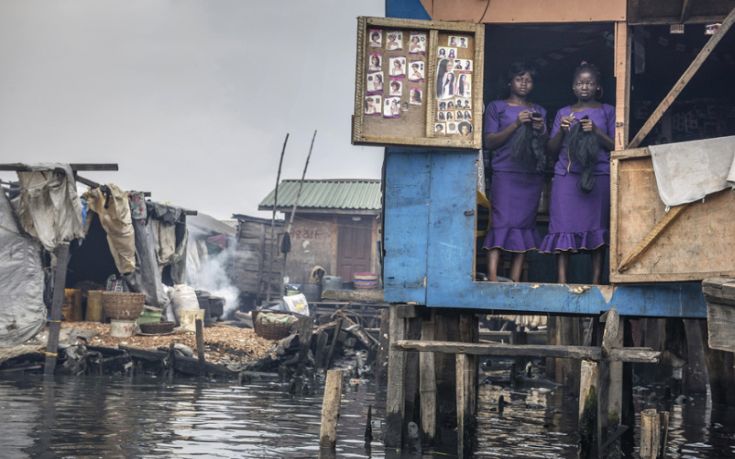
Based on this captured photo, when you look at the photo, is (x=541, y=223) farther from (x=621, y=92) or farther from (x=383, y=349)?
(x=383, y=349)

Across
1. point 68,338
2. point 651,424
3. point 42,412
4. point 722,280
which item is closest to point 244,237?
point 68,338

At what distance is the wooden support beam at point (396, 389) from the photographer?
9.12 meters

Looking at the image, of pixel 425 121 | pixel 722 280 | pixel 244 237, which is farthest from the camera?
pixel 244 237

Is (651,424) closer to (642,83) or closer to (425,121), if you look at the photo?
(425,121)

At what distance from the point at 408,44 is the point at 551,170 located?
2500 mm

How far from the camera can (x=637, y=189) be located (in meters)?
8.42

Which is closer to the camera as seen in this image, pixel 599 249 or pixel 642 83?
pixel 599 249

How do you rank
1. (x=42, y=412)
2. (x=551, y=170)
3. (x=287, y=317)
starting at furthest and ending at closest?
1. (x=287, y=317)
2. (x=42, y=412)
3. (x=551, y=170)

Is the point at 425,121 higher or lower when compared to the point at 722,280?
higher

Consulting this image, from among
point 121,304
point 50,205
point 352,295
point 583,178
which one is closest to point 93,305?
point 121,304

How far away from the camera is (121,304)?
17.4m

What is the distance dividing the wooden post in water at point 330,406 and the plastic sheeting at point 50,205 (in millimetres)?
9189

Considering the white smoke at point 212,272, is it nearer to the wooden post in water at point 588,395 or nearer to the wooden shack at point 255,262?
the wooden shack at point 255,262

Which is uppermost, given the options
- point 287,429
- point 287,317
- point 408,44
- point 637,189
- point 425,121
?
point 408,44
